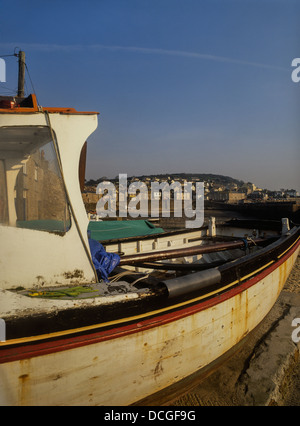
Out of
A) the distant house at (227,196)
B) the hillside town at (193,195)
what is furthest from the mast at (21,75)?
the distant house at (227,196)

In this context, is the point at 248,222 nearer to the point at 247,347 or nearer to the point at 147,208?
the point at 247,347

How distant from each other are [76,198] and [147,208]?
124 ft

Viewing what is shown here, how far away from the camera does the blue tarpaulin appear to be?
3516 mm

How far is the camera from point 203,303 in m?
3.55

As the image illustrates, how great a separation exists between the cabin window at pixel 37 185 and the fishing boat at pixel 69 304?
0.01 m

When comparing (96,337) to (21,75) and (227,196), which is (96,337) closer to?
(21,75)

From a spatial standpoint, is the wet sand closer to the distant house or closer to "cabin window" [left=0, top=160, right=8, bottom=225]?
"cabin window" [left=0, top=160, right=8, bottom=225]

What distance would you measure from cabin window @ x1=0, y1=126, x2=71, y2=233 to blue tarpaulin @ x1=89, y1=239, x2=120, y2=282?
2.30 ft

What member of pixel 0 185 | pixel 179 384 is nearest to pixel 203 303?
pixel 179 384

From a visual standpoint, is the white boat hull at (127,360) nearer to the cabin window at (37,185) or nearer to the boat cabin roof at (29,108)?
the cabin window at (37,185)

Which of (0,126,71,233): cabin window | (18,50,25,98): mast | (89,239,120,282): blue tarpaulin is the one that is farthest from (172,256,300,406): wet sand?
(18,50,25,98): mast

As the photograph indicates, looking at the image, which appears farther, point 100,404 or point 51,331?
point 100,404

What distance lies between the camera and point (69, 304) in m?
2.63

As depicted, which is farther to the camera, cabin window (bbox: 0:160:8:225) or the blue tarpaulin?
the blue tarpaulin
